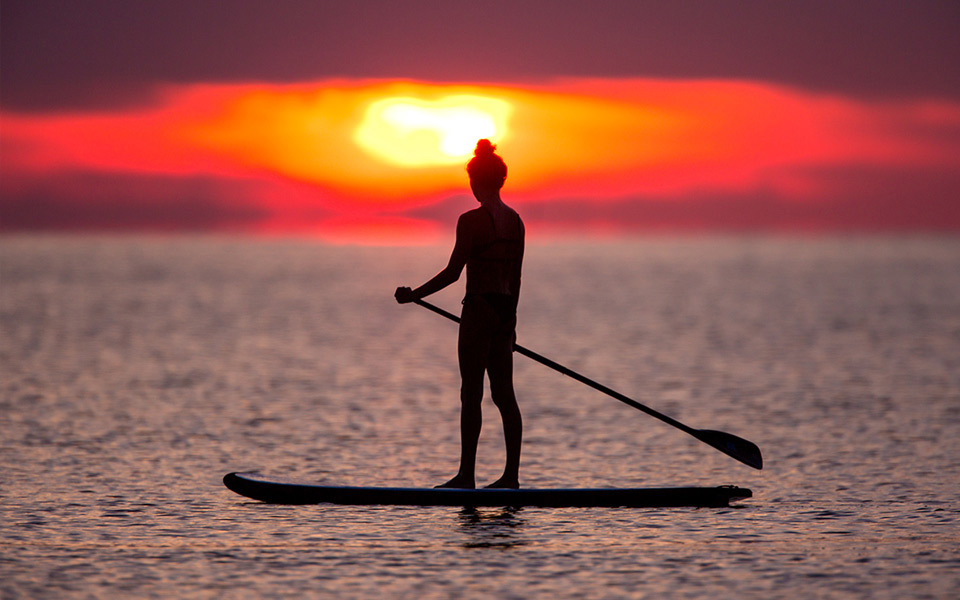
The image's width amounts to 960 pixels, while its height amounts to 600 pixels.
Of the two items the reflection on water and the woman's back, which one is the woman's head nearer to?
the woman's back

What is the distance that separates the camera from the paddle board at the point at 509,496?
34.6ft

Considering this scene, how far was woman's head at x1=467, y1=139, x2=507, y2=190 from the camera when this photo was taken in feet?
35.0

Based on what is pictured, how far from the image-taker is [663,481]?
12.6m

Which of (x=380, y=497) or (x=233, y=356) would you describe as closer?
(x=380, y=497)

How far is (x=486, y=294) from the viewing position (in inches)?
423

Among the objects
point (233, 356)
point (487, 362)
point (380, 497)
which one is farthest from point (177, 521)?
point (233, 356)

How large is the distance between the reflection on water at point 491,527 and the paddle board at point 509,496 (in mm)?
91

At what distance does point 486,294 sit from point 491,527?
183cm

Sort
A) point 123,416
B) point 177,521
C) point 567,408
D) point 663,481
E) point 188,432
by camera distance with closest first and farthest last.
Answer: point 177,521 < point 663,481 < point 188,432 < point 123,416 < point 567,408

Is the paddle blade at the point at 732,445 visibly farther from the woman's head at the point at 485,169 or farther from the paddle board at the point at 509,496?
the woman's head at the point at 485,169

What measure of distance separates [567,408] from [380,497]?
8.77 m

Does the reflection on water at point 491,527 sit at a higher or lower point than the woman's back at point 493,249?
lower

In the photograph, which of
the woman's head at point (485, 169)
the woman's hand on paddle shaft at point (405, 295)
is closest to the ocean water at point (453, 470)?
the woman's hand on paddle shaft at point (405, 295)

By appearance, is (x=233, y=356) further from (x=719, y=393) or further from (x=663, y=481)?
(x=663, y=481)
